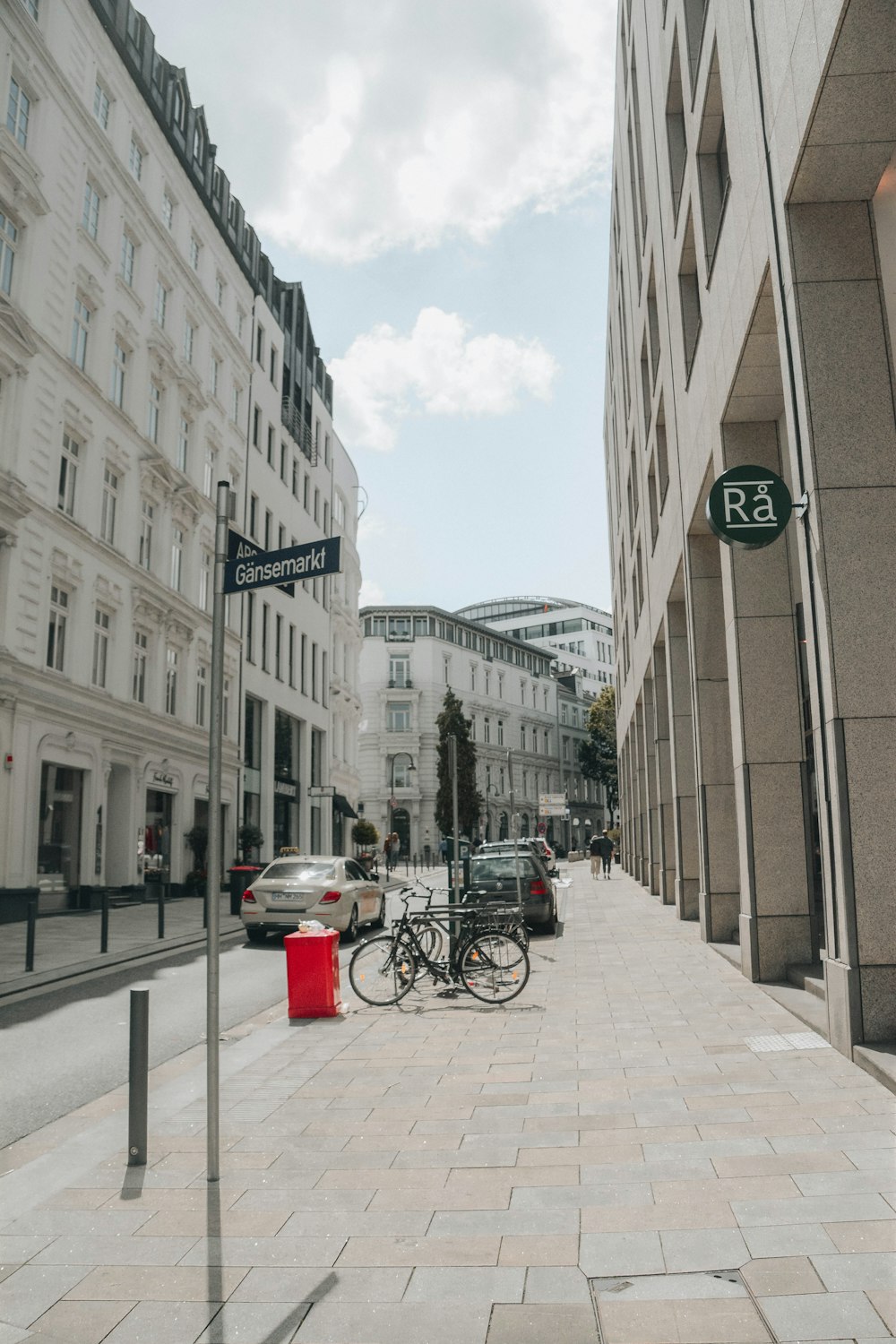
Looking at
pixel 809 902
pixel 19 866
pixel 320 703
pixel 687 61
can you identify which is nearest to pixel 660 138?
pixel 687 61

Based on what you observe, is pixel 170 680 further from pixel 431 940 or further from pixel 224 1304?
pixel 224 1304

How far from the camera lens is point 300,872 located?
17875mm

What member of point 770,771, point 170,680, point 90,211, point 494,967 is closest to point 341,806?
point 170,680

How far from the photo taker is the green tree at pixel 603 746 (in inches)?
3548

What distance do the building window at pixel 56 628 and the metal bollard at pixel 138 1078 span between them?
765 inches

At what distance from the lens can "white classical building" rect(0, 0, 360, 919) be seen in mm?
22562

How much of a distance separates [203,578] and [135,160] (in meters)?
12.6

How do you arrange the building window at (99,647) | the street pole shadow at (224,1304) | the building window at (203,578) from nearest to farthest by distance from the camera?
1. the street pole shadow at (224,1304)
2. the building window at (99,647)
3. the building window at (203,578)

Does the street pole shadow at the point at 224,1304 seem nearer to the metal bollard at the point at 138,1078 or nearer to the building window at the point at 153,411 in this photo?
the metal bollard at the point at 138,1078

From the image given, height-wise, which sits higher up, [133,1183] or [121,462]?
[121,462]

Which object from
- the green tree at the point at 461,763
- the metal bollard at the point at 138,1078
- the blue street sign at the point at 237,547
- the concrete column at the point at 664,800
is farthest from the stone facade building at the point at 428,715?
the blue street sign at the point at 237,547

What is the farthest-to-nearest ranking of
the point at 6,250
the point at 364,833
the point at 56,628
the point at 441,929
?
the point at 364,833
the point at 56,628
the point at 6,250
the point at 441,929

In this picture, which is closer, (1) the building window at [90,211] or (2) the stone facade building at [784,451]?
(2) the stone facade building at [784,451]

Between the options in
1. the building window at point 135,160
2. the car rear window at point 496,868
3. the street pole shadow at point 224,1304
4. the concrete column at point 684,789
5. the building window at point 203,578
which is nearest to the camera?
the street pole shadow at point 224,1304
